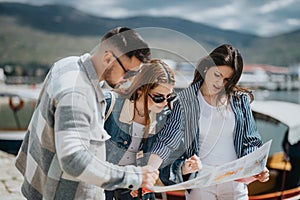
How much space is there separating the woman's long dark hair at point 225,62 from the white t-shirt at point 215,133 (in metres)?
0.07

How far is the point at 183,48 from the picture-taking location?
1521mm

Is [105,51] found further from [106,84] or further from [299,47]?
[299,47]

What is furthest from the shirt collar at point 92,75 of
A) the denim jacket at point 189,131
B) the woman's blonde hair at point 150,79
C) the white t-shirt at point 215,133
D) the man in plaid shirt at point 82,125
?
the white t-shirt at point 215,133

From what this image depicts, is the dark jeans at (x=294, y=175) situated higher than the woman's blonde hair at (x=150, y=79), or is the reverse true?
the woman's blonde hair at (x=150, y=79)

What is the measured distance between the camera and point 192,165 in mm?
1581

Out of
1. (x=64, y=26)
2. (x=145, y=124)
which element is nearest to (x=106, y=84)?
(x=145, y=124)

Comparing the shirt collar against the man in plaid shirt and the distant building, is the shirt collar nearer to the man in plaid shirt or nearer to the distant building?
the man in plaid shirt

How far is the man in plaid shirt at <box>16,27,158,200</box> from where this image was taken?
1.23 metres

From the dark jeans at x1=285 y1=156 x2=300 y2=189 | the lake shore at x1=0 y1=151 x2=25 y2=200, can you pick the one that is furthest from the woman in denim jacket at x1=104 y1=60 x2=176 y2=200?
the dark jeans at x1=285 y1=156 x2=300 y2=189

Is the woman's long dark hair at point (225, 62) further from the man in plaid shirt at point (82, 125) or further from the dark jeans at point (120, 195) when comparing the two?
the dark jeans at point (120, 195)

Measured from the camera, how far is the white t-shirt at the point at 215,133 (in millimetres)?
1598

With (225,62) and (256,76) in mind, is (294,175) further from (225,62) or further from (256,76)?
(225,62)

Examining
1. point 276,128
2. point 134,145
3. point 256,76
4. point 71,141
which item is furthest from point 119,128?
point 276,128

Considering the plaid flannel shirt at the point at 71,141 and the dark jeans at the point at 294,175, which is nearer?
the plaid flannel shirt at the point at 71,141
